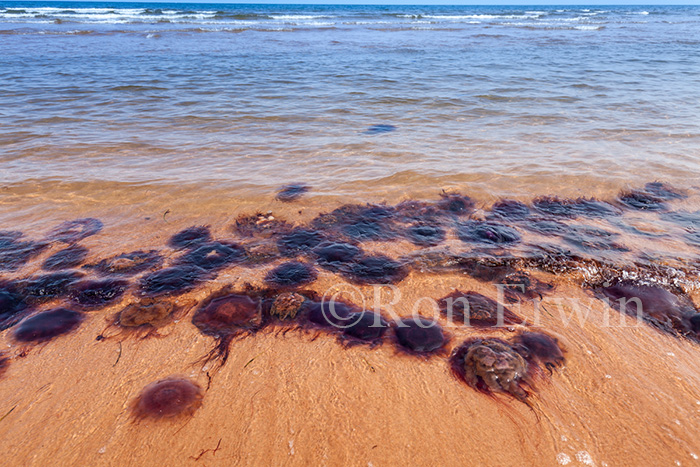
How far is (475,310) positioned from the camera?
311 centimetres

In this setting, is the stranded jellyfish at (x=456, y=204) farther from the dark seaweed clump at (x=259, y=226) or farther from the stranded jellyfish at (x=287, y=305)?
the stranded jellyfish at (x=287, y=305)

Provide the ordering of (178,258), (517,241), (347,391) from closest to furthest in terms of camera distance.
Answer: (347,391)
(178,258)
(517,241)

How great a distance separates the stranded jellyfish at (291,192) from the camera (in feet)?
16.9

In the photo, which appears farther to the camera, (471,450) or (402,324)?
(402,324)

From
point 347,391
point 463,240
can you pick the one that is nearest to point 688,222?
point 463,240

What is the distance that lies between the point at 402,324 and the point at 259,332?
112 centimetres

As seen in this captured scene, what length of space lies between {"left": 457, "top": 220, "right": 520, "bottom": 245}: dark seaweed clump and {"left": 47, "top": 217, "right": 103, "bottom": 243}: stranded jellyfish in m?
4.22

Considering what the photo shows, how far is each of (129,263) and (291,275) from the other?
1.64 m

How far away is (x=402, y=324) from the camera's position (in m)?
2.99

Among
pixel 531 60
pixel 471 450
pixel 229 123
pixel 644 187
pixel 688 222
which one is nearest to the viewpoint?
pixel 471 450

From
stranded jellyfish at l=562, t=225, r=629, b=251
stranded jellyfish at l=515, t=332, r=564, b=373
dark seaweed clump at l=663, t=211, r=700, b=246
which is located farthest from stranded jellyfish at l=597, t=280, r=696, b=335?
dark seaweed clump at l=663, t=211, r=700, b=246

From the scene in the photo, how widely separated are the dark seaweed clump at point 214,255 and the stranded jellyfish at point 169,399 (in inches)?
53.2

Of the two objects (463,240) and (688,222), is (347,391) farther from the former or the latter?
(688,222)

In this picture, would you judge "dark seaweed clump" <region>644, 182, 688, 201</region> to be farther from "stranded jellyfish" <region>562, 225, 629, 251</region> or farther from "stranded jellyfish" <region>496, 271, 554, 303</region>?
"stranded jellyfish" <region>496, 271, 554, 303</region>
